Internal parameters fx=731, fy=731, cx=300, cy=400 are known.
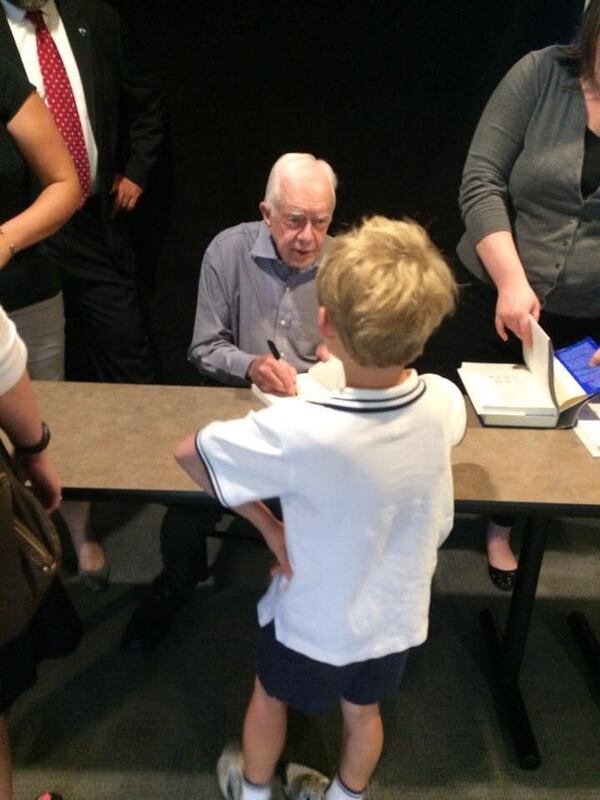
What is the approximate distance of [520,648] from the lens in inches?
73.7

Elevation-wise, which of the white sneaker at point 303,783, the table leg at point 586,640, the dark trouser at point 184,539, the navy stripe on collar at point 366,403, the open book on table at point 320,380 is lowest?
the table leg at point 586,640

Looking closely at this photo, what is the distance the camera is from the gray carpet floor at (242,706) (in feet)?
5.61

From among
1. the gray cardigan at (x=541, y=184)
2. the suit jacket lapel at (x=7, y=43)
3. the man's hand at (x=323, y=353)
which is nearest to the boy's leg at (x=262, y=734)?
the man's hand at (x=323, y=353)

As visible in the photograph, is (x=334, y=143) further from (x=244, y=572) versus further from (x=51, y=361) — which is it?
(x=244, y=572)

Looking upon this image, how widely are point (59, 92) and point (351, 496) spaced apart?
5.23 feet

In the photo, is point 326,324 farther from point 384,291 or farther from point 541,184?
point 541,184

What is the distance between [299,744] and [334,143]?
70.7 inches

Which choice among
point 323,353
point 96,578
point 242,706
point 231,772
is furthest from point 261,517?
point 96,578

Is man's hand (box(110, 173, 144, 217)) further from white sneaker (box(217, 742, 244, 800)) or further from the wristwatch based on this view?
white sneaker (box(217, 742, 244, 800))

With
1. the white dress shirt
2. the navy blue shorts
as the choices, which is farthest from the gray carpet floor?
the white dress shirt

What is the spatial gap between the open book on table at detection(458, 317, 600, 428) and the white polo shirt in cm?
39

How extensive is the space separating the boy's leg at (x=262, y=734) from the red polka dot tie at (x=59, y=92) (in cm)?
159

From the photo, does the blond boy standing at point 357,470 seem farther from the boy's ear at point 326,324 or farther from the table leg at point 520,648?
the table leg at point 520,648

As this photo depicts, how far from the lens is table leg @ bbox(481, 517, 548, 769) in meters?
1.74
